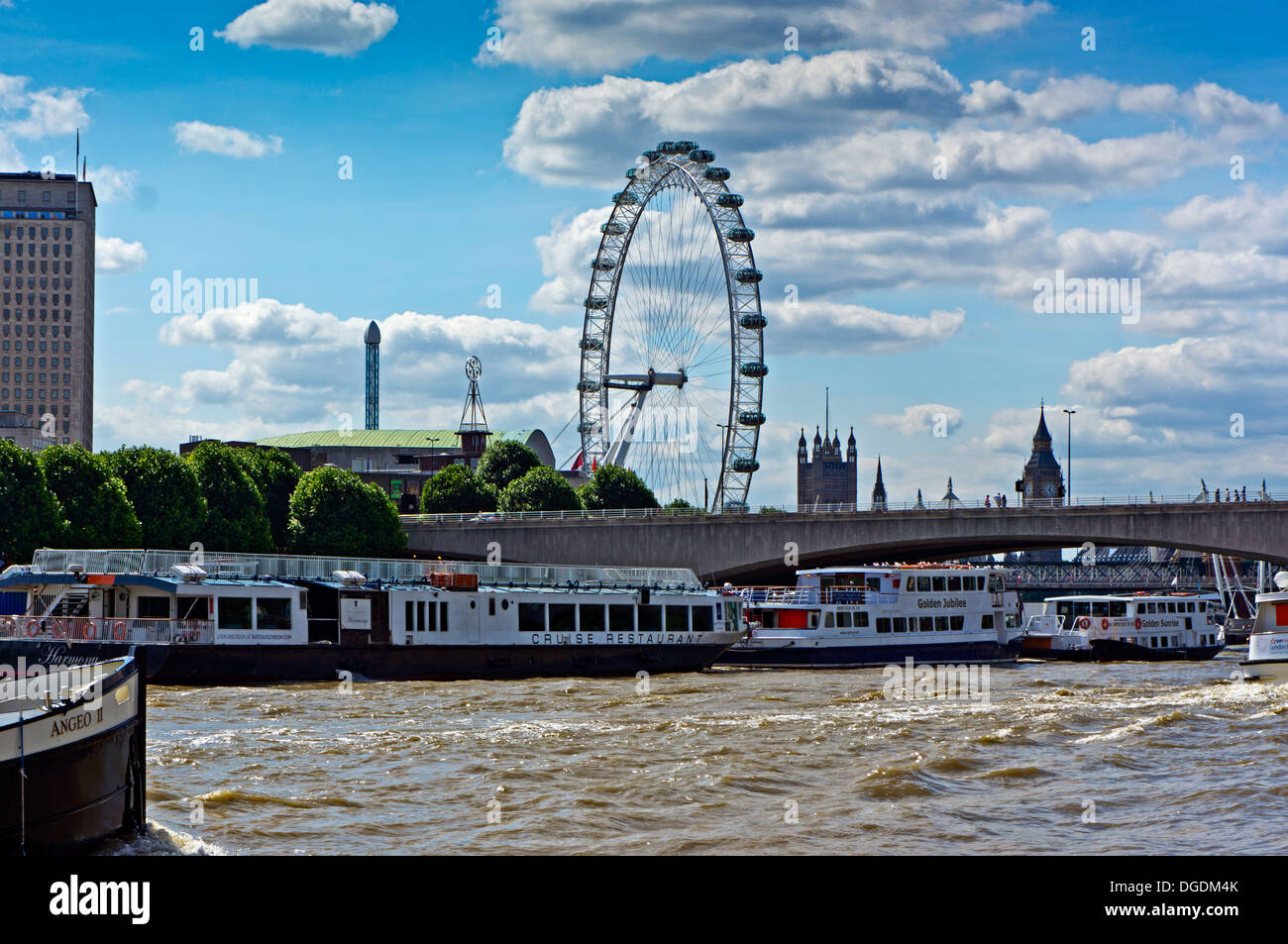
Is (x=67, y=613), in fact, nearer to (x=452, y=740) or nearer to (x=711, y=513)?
(x=452, y=740)

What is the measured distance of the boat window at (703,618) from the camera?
68875 mm

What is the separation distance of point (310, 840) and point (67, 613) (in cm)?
3338

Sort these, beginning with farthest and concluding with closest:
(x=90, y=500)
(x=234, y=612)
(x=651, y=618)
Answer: (x=90, y=500), (x=651, y=618), (x=234, y=612)

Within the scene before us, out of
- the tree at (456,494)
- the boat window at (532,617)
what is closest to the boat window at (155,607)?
the boat window at (532,617)

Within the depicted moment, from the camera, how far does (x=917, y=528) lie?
10762 cm

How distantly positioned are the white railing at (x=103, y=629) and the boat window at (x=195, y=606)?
111 centimetres

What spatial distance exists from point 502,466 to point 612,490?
16.2 m

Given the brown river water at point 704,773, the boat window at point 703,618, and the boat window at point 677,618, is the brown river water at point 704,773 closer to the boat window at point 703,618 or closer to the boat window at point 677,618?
the boat window at point 677,618

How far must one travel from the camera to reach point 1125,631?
8469cm

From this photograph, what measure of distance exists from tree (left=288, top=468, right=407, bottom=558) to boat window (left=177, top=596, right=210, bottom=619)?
5142cm

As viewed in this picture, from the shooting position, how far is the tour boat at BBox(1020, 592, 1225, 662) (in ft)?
274

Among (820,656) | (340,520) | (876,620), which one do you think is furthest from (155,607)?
(340,520)

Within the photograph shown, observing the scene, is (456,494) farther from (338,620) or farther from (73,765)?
(73,765)
